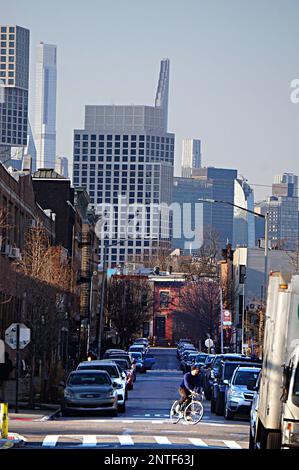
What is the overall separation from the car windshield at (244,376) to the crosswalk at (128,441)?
853cm

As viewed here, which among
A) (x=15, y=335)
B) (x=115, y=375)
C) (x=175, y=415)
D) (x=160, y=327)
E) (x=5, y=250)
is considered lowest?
(x=175, y=415)

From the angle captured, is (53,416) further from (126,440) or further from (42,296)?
(42,296)

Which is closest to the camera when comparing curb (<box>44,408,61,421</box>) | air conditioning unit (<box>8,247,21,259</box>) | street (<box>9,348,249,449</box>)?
street (<box>9,348,249,449</box>)

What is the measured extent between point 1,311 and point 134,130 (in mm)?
113660

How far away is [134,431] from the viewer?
26.1m

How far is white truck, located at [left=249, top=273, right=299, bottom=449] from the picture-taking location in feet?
52.3

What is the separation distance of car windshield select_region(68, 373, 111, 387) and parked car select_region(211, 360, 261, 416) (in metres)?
3.38

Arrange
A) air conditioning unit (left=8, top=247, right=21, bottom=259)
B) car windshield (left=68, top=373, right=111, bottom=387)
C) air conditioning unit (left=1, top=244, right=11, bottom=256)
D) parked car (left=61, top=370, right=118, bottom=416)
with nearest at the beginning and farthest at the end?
1. parked car (left=61, top=370, right=118, bottom=416)
2. car windshield (left=68, top=373, right=111, bottom=387)
3. air conditioning unit (left=1, top=244, right=11, bottom=256)
4. air conditioning unit (left=8, top=247, right=21, bottom=259)

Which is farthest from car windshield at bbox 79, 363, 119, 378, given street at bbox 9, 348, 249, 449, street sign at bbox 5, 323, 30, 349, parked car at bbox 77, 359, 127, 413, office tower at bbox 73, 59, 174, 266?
office tower at bbox 73, 59, 174, 266

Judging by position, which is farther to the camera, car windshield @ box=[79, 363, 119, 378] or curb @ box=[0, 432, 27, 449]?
car windshield @ box=[79, 363, 119, 378]

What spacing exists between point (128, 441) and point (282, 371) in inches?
245

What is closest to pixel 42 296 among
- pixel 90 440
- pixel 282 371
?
pixel 90 440

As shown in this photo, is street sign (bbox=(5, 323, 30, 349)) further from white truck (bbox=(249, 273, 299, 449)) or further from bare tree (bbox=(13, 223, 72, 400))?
white truck (bbox=(249, 273, 299, 449))
